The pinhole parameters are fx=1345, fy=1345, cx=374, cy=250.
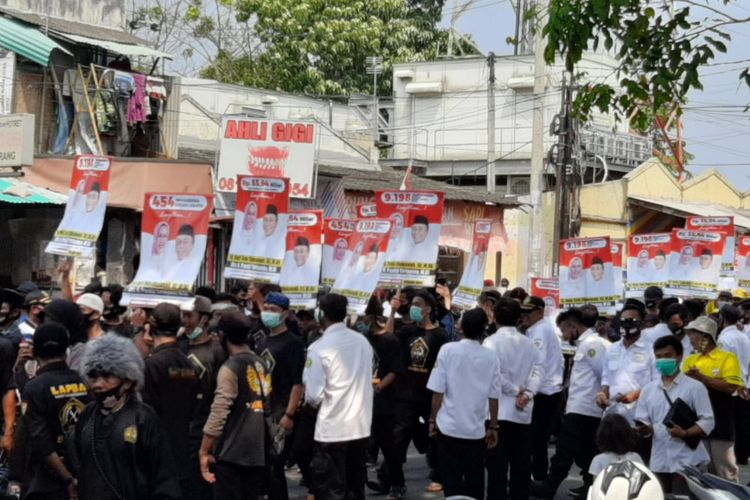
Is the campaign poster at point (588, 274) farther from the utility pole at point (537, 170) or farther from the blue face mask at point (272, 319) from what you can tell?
the utility pole at point (537, 170)

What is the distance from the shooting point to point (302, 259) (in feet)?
46.9

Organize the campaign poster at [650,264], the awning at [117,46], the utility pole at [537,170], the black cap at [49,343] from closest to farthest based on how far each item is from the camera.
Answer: the black cap at [49,343] → the campaign poster at [650,264] → the awning at [117,46] → the utility pole at [537,170]

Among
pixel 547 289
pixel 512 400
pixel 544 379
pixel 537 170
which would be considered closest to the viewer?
pixel 512 400

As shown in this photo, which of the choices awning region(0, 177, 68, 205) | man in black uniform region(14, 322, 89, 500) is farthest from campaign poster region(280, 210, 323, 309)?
awning region(0, 177, 68, 205)

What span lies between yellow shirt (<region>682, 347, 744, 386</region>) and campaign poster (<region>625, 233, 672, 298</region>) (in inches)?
260

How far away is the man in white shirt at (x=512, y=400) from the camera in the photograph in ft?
37.7

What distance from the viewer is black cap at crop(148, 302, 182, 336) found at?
9.69m

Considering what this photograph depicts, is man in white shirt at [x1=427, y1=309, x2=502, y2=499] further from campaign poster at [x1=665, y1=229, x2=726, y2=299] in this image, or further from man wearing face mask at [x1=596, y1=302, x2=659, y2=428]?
campaign poster at [x1=665, y1=229, x2=726, y2=299]

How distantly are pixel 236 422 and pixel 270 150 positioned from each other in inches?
666

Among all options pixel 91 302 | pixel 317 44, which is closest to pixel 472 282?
pixel 91 302

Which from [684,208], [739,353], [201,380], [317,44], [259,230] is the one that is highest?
[317,44]

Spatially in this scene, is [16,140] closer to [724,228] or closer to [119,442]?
[724,228]

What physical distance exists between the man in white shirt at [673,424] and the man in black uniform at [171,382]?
3473 millimetres

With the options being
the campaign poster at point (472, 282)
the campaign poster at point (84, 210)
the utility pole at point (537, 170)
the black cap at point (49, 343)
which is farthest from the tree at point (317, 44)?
the black cap at point (49, 343)
